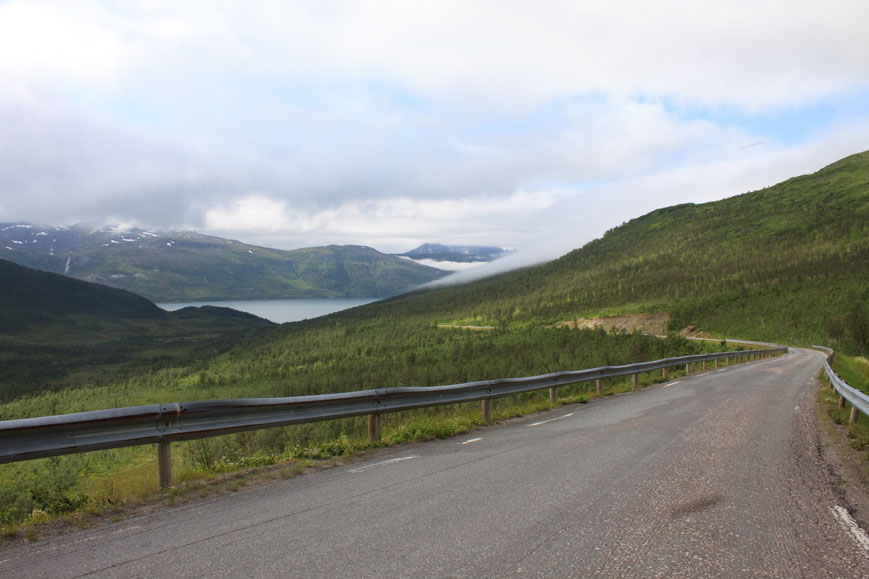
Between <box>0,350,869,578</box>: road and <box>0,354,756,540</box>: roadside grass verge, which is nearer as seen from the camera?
<box>0,350,869,578</box>: road

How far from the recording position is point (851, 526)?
4766 mm

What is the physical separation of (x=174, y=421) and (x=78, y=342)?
178m

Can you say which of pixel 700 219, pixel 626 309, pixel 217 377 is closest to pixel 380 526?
pixel 217 377

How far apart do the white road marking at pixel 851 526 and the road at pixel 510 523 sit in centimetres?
4

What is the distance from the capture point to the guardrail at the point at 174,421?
5156mm

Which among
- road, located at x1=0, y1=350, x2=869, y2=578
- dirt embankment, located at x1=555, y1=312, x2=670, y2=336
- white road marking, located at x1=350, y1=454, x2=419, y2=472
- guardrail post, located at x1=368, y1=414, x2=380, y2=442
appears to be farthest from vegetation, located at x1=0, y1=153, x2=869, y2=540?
dirt embankment, located at x1=555, y1=312, x2=670, y2=336

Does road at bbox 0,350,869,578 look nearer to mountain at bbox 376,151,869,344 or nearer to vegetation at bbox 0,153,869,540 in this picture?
vegetation at bbox 0,153,869,540

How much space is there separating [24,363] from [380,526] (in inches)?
4745

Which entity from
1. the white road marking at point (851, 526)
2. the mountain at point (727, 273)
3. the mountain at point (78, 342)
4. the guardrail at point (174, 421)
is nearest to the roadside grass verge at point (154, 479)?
the guardrail at point (174, 421)

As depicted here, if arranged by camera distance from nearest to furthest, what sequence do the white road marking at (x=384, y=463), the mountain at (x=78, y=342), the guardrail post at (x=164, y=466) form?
1. the guardrail post at (x=164, y=466)
2. the white road marking at (x=384, y=463)
3. the mountain at (x=78, y=342)

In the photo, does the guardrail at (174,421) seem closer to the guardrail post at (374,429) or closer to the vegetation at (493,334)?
the guardrail post at (374,429)

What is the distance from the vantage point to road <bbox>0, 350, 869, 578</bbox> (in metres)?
3.78

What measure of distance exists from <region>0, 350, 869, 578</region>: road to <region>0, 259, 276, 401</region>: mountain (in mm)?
77640

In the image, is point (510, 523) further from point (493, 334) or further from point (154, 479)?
point (493, 334)
